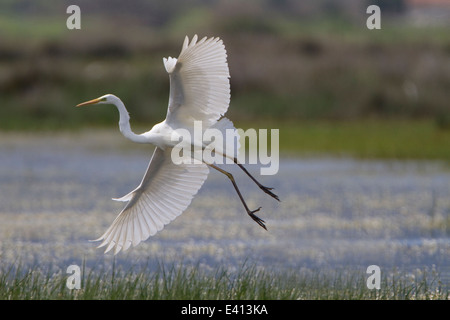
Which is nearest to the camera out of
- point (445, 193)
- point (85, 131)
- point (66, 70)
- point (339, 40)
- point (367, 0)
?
point (445, 193)

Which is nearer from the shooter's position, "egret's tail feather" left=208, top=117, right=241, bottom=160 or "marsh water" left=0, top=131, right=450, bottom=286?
"egret's tail feather" left=208, top=117, right=241, bottom=160

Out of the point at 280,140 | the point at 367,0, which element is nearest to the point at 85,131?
the point at 280,140

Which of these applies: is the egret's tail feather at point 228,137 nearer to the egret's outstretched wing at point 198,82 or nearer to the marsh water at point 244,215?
the egret's outstretched wing at point 198,82

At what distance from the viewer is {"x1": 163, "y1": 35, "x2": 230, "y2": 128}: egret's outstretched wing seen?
7430 mm

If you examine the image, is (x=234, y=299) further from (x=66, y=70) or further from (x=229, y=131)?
(x=66, y=70)

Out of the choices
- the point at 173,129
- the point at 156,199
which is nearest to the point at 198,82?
the point at 173,129

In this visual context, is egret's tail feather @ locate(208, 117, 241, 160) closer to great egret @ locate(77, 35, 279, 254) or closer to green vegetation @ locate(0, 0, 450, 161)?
great egret @ locate(77, 35, 279, 254)

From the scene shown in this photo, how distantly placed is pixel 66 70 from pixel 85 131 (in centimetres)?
445

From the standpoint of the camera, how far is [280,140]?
1998cm

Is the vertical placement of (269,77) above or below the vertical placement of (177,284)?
above

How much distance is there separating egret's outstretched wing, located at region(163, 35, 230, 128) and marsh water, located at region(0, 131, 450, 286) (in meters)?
1.37

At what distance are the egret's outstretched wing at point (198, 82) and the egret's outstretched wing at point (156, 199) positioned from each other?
40 centimetres

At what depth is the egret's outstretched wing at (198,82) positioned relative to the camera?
7.43m

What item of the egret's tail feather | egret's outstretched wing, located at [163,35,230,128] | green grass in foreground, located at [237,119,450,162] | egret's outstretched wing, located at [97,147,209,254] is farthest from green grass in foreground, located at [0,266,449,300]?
green grass in foreground, located at [237,119,450,162]
